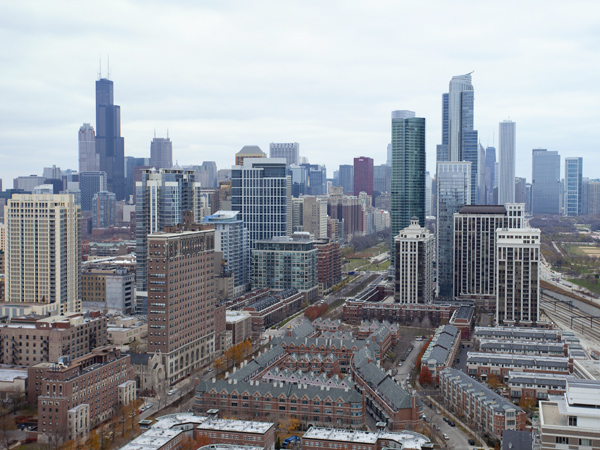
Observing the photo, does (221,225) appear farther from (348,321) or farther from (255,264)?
(348,321)

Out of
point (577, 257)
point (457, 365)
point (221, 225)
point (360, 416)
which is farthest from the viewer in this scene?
point (577, 257)

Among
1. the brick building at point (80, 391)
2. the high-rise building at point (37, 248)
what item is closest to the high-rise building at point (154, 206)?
the high-rise building at point (37, 248)

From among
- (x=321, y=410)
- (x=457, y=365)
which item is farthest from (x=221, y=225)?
(x=321, y=410)

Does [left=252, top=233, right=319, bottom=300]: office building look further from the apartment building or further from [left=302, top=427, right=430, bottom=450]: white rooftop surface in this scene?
[left=302, top=427, right=430, bottom=450]: white rooftop surface

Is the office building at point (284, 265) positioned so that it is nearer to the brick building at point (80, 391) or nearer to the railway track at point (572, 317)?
the railway track at point (572, 317)

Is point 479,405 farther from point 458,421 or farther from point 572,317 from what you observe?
point 572,317

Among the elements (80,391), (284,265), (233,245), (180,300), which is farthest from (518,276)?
(80,391)
